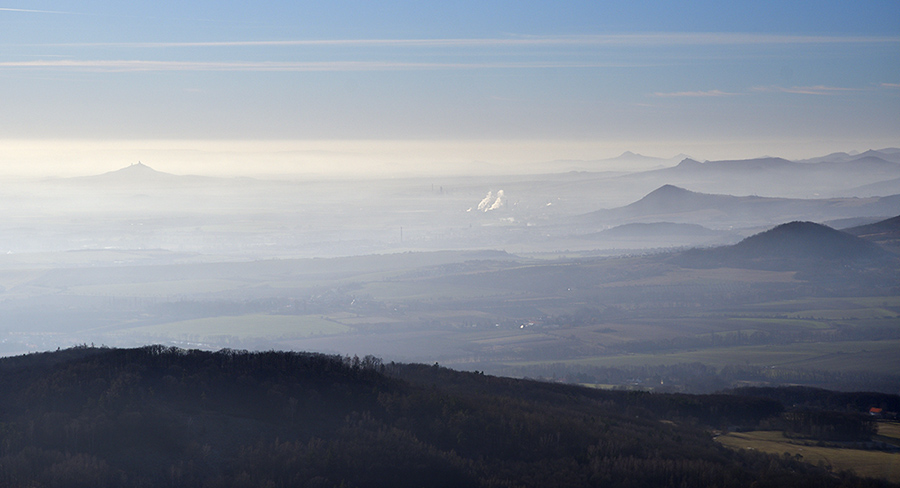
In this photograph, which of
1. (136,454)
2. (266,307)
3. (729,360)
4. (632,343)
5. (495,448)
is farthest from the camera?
(266,307)

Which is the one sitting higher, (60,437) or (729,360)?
(60,437)

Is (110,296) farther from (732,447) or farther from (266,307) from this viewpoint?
(732,447)

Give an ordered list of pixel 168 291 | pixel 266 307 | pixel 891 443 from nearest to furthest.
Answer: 1. pixel 891 443
2. pixel 266 307
3. pixel 168 291

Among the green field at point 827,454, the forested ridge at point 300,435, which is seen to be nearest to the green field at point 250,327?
the forested ridge at point 300,435

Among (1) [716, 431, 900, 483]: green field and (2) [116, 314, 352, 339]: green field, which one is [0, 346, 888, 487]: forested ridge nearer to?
Result: (1) [716, 431, 900, 483]: green field

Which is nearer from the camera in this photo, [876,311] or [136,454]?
[136,454]

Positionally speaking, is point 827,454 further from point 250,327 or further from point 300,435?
point 250,327

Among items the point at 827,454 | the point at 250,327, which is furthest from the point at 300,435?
the point at 250,327

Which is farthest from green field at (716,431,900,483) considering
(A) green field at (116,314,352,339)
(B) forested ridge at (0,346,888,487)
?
(A) green field at (116,314,352,339)

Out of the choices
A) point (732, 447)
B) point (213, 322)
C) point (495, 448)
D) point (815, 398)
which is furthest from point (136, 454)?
point (213, 322)
